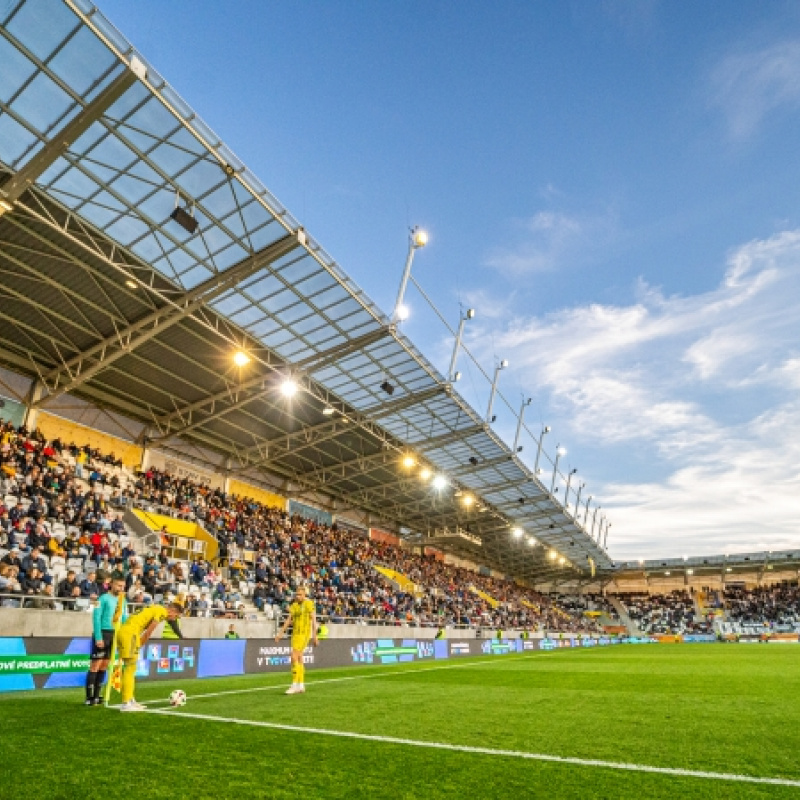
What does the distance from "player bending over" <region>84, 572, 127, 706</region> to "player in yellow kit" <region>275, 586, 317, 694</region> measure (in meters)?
2.57

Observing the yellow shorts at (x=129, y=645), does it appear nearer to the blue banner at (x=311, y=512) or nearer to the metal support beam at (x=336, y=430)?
the metal support beam at (x=336, y=430)

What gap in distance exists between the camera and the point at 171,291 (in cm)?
1847

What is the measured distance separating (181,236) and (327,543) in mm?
21967

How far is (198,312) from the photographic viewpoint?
2025 centimetres

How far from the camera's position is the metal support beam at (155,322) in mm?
17359

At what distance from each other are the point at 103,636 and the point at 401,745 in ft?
16.9

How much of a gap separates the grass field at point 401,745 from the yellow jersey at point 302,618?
3.13 ft

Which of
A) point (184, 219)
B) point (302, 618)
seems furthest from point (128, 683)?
point (184, 219)

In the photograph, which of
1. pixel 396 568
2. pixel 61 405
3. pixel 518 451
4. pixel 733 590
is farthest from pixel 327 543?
pixel 733 590

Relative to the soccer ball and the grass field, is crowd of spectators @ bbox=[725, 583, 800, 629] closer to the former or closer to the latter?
the grass field

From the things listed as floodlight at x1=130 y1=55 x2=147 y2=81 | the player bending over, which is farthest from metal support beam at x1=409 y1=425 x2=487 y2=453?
the player bending over

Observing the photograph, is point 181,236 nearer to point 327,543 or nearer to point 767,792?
point 767,792

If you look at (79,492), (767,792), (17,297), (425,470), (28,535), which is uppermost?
(17,297)

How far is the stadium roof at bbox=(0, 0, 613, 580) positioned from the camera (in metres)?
12.9
